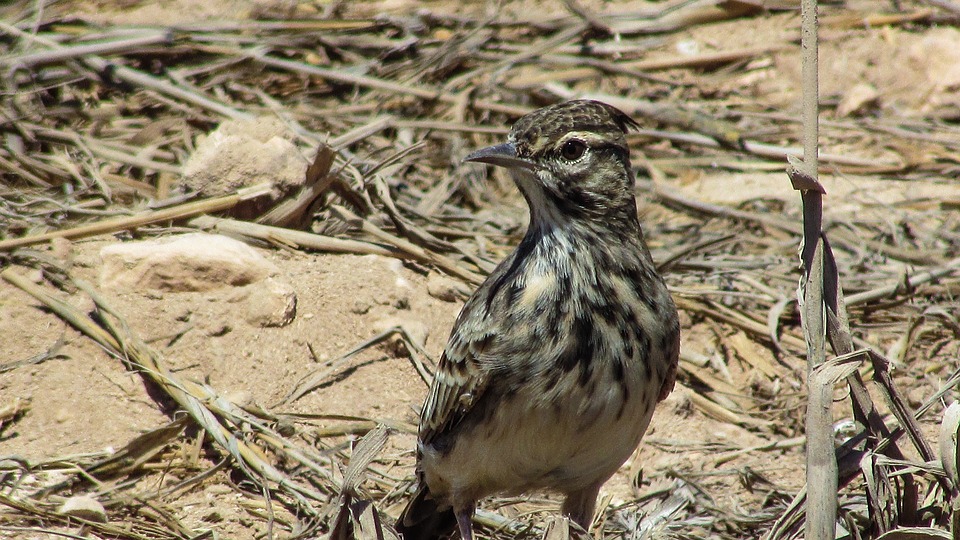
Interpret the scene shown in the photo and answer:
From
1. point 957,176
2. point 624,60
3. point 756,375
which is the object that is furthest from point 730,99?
point 756,375

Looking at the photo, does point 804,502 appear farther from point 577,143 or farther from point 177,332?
point 177,332

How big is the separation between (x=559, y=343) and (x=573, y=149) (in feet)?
2.47

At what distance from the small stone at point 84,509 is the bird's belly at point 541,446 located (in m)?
1.34

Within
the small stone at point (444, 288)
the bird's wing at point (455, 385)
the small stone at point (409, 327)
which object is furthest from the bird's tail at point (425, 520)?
the small stone at point (444, 288)

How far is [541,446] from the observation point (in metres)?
3.96

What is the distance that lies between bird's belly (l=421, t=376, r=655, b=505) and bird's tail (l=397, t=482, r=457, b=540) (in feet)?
0.84

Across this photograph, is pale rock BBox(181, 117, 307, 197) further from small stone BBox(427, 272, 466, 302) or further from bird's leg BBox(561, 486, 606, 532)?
bird's leg BBox(561, 486, 606, 532)

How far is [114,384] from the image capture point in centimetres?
509

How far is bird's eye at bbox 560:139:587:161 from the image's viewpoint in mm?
4086

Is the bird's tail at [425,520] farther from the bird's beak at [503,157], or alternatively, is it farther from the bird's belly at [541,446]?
the bird's beak at [503,157]

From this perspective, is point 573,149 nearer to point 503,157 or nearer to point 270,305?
point 503,157

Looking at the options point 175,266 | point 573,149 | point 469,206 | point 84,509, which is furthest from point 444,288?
point 84,509

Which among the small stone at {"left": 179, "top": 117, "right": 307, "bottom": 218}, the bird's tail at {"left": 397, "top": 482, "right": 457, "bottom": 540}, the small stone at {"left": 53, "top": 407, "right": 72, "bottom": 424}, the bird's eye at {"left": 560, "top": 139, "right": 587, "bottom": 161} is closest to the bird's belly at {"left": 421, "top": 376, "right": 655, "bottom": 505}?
the bird's tail at {"left": 397, "top": 482, "right": 457, "bottom": 540}

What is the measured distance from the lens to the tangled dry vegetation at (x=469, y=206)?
4523 millimetres
